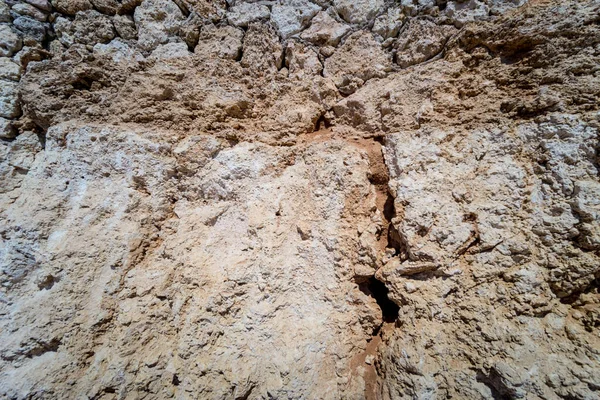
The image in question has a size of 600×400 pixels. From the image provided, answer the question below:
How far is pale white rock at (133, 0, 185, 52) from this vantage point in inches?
70.4

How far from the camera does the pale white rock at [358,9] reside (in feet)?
5.47

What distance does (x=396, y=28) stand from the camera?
1.62 meters

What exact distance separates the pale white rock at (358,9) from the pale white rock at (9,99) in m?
2.29

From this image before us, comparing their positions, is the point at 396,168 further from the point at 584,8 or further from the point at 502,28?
the point at 584,8

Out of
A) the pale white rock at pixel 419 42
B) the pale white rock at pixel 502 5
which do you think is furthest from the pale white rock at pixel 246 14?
the pale white rock at pixel 502 5

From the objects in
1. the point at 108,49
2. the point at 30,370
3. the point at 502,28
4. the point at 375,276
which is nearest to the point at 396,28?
the point at 502,28

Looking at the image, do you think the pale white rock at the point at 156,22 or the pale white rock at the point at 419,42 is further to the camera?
the pale white rock at the point at 156,22

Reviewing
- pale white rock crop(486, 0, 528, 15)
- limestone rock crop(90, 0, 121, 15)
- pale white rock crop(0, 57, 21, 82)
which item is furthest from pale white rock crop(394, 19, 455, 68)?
pale white rock crop(0, 57, 21, 82)

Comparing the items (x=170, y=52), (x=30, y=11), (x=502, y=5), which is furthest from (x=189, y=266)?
(x=502, y=5)

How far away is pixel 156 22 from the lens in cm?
181

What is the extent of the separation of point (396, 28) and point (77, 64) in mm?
2125

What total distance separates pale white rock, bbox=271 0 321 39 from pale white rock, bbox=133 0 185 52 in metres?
0.71

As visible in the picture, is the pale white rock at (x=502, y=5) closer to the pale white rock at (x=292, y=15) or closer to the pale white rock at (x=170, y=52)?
the pale white rock at (x=292, y=15)

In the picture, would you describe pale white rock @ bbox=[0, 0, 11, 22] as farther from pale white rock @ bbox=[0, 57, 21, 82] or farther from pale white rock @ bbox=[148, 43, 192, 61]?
pale white rock @ bbox=[148, 43, 192, 61]
